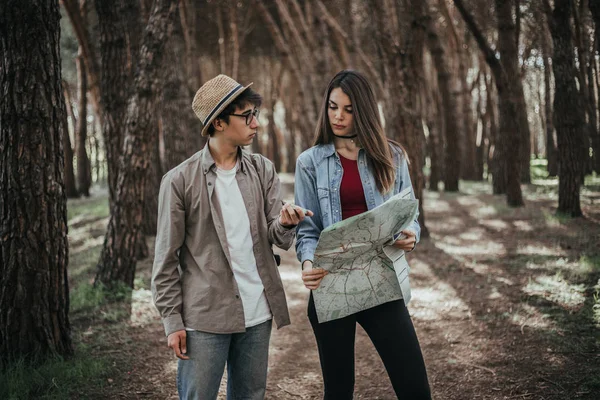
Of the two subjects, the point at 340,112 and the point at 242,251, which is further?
the point at 340,112

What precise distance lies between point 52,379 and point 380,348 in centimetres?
273

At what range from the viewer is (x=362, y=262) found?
2637 mm

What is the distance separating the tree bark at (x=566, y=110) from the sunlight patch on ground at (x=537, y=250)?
2377 mm

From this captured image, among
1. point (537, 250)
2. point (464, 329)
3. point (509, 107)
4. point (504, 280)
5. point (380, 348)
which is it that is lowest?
point (464, 329)

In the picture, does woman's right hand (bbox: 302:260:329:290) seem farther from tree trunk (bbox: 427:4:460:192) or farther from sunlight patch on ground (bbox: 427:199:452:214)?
tree trunk (bbox: 427:4:460:192)

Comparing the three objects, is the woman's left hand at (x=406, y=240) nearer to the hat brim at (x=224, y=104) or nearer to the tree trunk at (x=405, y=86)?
the hat brim at (x=224, y=104)

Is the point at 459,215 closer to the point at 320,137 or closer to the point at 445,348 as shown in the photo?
the point at 445,348

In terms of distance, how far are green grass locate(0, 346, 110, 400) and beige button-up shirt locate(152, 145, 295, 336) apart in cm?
202

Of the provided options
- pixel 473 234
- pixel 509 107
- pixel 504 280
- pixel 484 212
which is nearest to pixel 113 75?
pixel 504 280

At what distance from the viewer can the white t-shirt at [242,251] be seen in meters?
2.51

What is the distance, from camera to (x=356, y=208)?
276 centimetres

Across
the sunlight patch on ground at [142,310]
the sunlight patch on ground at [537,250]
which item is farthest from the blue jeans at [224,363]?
the sunlight patch on ground at [537,250]

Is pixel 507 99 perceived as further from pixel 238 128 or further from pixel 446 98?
pixel 238 128

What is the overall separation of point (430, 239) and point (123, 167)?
5620mm
